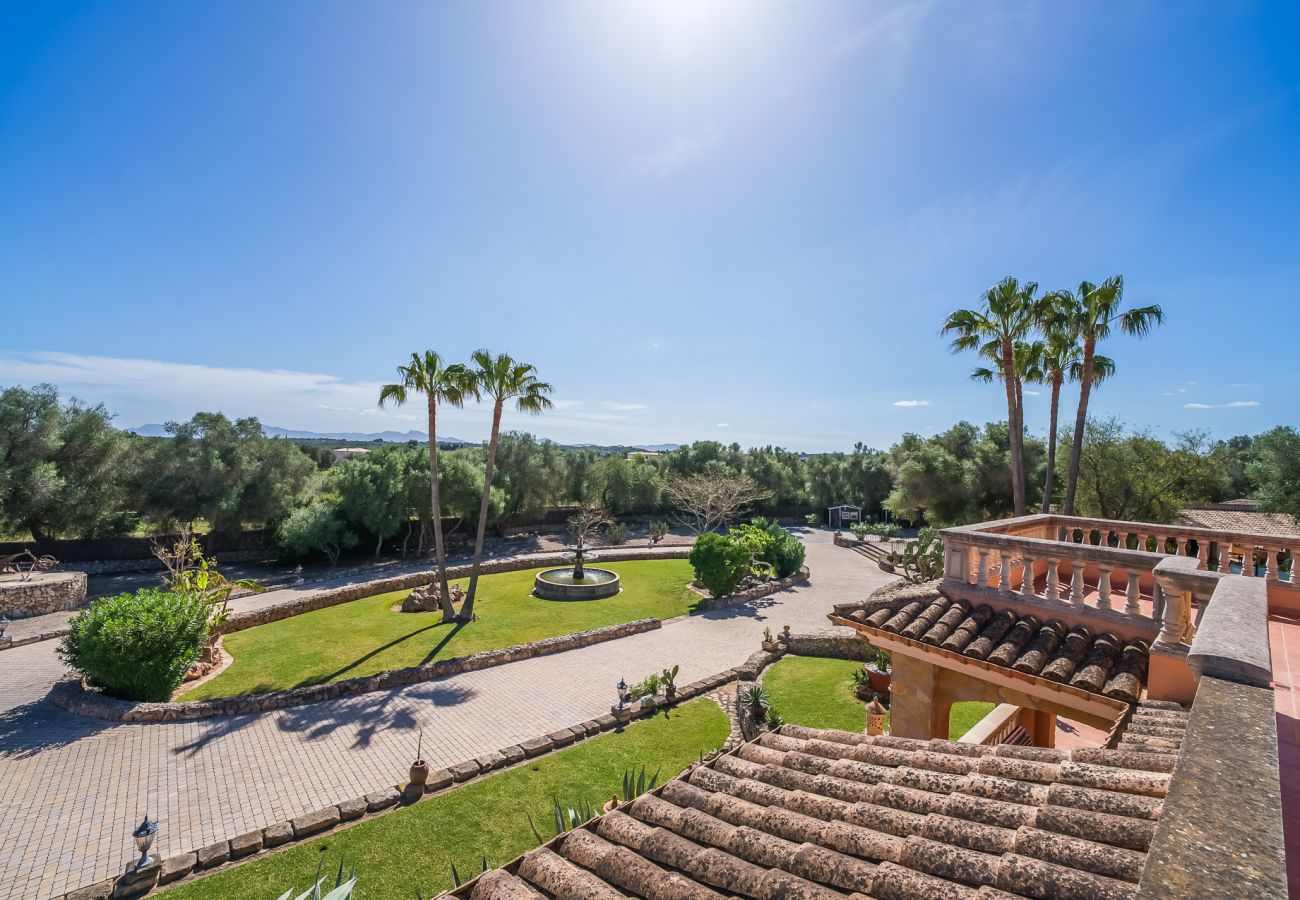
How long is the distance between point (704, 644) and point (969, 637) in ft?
42.0

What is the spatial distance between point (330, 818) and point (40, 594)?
2266cm

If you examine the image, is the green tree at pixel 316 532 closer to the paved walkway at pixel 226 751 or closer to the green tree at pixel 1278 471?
the paved walkway at pixel 226 751

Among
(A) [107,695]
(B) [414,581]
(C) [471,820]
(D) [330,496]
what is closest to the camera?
(C) [471,820]

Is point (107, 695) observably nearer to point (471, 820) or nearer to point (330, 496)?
point (471, 820)

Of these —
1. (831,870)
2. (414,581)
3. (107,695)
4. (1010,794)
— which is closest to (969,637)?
(1010,794)

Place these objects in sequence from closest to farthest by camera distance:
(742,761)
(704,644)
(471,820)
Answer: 1. (742,761)
2. (471,820)
3. (704,644)

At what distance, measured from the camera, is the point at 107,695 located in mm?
12719

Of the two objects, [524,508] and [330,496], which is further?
[524,508]

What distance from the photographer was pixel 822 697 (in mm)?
14023

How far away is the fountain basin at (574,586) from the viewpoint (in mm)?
23078

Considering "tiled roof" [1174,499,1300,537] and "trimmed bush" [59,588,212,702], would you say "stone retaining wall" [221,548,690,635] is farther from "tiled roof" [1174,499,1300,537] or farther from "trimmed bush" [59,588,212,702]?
"tiled roof" [1174,499,1300,537]

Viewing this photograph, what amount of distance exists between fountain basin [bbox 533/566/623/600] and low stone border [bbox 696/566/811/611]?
415cm

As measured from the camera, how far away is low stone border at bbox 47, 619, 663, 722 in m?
12.1

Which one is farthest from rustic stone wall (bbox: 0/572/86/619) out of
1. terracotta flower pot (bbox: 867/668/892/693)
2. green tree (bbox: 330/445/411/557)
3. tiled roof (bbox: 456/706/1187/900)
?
terracotta flower pot (bbox: 867/668/892/693)
